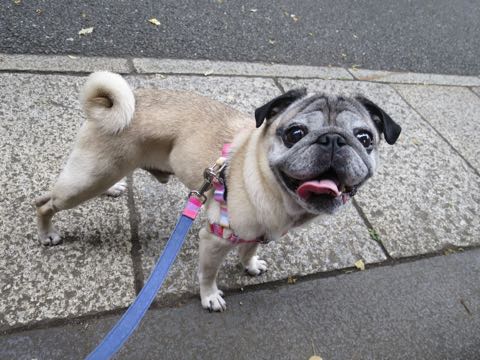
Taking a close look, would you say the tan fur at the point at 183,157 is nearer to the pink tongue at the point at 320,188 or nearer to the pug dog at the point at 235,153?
the pug dog at the point at 235,153

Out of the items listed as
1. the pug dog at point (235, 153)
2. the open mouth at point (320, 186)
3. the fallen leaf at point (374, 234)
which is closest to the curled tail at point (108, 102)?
the pug dog at point (235, 153)

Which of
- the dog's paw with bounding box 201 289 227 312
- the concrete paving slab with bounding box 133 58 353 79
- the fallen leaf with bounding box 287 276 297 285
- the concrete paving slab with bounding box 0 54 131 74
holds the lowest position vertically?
the fallen leaf with bounding box 287 276 297 285

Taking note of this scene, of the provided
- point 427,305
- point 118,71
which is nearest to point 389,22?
point 118,71

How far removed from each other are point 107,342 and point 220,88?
3094 millimetres

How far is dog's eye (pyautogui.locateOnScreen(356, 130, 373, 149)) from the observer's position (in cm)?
180

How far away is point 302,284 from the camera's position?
8.65 ft

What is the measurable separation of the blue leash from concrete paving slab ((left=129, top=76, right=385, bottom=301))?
0.82 metres

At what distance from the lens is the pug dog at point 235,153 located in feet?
5.37

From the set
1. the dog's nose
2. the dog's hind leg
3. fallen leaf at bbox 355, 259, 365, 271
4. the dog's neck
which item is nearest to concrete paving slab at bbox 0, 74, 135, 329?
the dog's hind leg

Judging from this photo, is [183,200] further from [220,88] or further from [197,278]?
[220,88]

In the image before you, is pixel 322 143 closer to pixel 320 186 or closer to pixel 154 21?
pixel 320 186

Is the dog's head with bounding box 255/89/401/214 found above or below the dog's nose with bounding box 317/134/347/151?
below

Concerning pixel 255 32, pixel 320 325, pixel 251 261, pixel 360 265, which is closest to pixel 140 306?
pixel 251 261

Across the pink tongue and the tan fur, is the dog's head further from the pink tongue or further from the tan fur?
the tan fur
